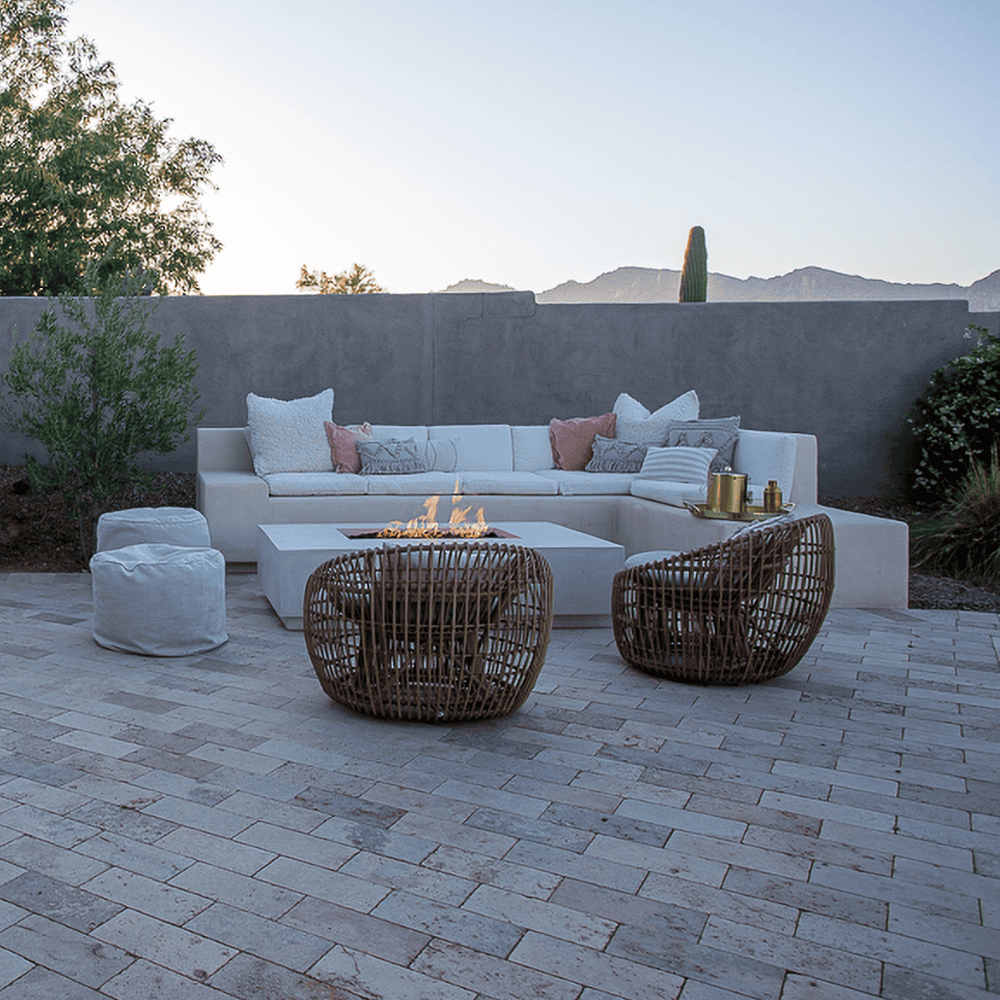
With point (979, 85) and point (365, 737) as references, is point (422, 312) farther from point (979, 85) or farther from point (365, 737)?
point (365, 737)

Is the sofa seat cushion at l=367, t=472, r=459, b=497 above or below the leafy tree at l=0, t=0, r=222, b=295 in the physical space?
below

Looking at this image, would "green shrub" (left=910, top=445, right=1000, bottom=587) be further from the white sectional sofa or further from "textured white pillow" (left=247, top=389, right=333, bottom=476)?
"textured white pillow" (left=247, top=389, right=333, bottom=476)

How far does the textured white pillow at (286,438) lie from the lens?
19.5ft

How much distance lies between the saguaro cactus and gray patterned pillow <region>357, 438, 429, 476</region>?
333cm

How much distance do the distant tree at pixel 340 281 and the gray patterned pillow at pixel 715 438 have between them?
12586 millimetres

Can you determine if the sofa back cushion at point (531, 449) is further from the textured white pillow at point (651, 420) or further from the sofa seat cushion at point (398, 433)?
the sofa seat cushion at point (398, 433)

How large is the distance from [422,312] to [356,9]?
259 cm

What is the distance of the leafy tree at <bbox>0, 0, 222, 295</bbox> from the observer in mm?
10617

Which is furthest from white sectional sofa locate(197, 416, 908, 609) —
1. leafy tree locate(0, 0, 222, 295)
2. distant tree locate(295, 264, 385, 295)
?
distant tree locate(295, 264, 385, 295)

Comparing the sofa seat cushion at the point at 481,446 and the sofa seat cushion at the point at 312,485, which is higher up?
the sofa seat cushion at the point at 481,446

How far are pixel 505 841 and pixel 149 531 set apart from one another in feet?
10.1

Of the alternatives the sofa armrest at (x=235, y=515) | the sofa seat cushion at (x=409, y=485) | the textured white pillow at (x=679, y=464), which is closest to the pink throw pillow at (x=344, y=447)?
the sofa seat cushion at (x=409, y=485)

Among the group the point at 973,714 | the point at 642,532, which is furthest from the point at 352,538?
the point at 973,714

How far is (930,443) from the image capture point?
7391 millimetres
